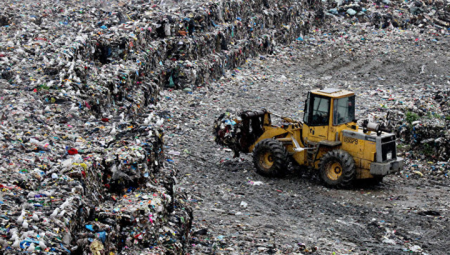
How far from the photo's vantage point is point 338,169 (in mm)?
8914

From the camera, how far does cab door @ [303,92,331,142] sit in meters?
8.95

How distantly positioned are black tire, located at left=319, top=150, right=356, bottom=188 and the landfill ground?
0.17m

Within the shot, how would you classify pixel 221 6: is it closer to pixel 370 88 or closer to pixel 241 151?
pixel 370 88

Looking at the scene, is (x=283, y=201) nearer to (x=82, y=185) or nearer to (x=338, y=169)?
(x=338, y=169)

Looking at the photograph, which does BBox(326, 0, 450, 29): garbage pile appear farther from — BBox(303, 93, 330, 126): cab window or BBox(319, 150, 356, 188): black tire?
BBox(319, 150, 356, 188): black tire

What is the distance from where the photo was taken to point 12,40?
12.5 meters

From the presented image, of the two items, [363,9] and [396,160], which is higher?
[363,9]

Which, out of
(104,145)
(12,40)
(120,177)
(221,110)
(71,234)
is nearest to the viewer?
(71,234)

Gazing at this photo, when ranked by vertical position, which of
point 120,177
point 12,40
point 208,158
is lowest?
point 208,158

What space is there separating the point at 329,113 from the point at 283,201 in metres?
1.69

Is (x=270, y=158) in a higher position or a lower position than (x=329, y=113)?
lower

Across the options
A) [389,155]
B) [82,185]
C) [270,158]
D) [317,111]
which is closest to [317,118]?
[317,111]

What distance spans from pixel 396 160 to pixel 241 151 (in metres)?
2.89

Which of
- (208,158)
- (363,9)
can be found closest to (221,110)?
(208,158)
